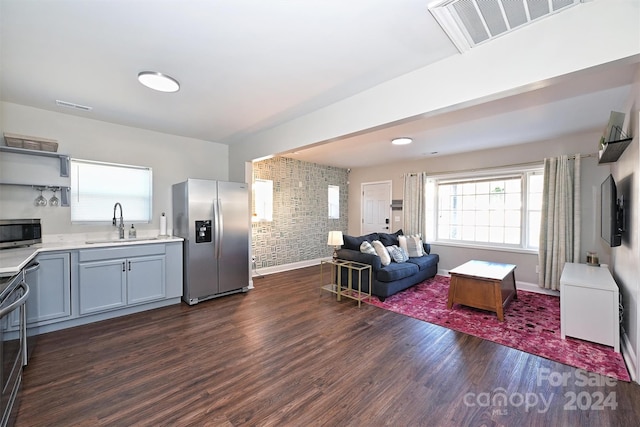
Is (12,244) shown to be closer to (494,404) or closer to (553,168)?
(494,404)

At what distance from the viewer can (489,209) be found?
16.4ft

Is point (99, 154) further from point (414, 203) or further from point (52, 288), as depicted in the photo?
point (414, 203)

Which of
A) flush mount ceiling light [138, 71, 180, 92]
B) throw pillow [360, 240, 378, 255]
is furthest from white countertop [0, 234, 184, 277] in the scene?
throw pillow [360, 240, 378, 255]

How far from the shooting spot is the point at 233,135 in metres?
4.15

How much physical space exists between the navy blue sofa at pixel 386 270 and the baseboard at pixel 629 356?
225cm

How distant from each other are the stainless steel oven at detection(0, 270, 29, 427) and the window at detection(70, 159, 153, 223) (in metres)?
1.86

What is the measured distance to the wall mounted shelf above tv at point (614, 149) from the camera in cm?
245

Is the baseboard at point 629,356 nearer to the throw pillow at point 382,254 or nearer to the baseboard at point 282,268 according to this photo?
the throw pillow at point 382,254

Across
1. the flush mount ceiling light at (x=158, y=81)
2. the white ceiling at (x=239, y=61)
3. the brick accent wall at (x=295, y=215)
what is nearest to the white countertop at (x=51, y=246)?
the white ceiling at (x=239, y=61)

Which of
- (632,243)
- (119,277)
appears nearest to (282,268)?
(119,277)

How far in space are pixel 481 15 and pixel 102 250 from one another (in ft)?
13.6

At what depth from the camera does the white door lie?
643 centimetres

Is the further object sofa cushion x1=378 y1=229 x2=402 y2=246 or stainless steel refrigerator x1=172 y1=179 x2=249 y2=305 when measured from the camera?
sofa cushion x1=378 y1=229 x2=402 y2=246

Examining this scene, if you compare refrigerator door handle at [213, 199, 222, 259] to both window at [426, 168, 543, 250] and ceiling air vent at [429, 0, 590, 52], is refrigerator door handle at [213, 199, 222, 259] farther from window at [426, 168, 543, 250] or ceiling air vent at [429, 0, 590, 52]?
window at [426, 168, 543, 250]
